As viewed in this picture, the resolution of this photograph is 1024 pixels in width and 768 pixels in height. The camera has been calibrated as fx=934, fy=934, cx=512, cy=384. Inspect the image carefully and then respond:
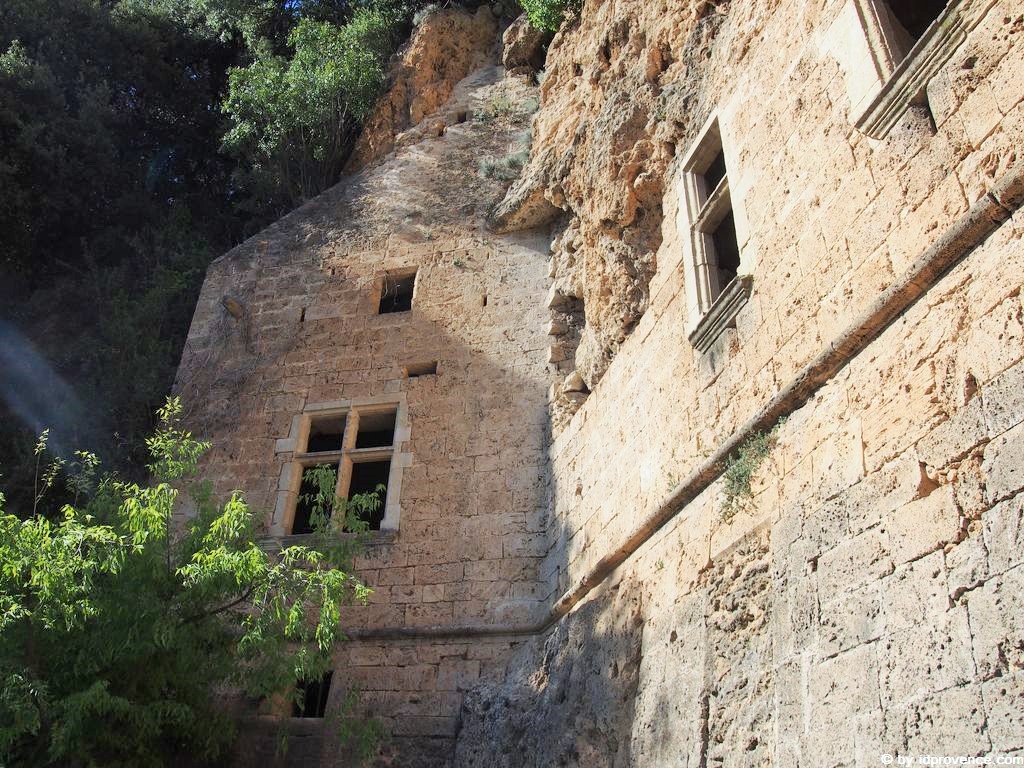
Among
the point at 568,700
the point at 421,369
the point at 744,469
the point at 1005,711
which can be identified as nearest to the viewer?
the point at 1005,711

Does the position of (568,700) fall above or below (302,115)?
below

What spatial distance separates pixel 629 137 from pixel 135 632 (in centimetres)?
438

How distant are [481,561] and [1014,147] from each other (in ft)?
15.6

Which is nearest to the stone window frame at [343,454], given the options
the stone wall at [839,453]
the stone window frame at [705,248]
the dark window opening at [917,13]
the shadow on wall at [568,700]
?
the shadow on wall at [568,700]

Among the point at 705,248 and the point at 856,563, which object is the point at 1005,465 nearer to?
the point at 856,563

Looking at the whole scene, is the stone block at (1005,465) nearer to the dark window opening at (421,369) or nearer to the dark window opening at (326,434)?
the dark window opening at (421,369)

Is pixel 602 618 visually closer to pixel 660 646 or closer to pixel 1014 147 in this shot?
pixel 660 646

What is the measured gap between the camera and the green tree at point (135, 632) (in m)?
4.86

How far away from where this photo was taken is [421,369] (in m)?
8.30

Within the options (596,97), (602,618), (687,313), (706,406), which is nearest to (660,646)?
(602,618)

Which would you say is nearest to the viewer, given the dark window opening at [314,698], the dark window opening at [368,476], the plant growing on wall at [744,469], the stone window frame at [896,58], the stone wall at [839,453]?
the stone wall at [839,453]

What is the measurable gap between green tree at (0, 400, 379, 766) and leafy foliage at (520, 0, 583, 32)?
22.8 ft

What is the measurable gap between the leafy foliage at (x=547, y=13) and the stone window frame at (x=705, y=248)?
4.97m

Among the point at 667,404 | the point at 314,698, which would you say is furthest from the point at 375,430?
the point at 667,404
